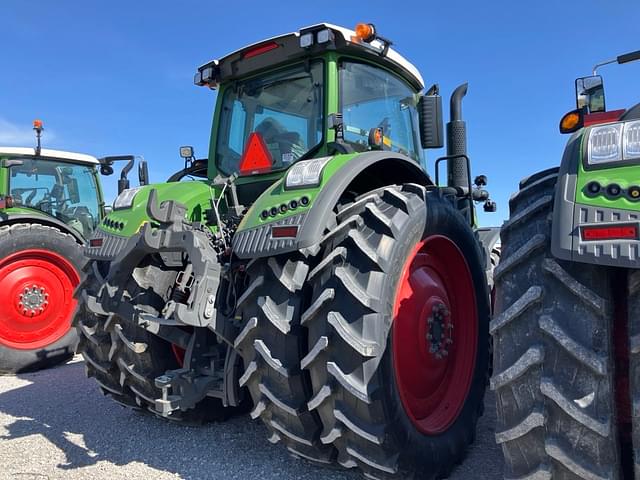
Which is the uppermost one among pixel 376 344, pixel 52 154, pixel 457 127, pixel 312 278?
pixel 52 154

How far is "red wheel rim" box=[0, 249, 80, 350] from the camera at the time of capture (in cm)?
562

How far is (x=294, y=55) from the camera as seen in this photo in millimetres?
3199

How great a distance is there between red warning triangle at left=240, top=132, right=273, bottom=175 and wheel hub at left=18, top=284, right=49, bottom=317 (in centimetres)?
382

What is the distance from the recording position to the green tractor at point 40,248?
18.4 ft

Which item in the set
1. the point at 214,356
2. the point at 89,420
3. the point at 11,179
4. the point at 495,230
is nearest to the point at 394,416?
the point at 214,356

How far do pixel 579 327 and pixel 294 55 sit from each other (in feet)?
8.00

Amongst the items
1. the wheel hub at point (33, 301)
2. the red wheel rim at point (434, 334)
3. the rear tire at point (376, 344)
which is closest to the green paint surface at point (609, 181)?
the rear tire at point (376, 344)

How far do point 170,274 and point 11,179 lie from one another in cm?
451

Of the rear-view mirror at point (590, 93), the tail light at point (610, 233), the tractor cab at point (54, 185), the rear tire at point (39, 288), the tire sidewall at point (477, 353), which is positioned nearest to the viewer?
the tail light at point (610, 233)

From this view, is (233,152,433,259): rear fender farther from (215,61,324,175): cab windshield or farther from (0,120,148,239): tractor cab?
(0,120,148,239): tractor cab

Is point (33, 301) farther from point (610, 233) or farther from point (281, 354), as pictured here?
point (610, 233)

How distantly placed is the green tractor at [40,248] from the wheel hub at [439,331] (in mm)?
4529

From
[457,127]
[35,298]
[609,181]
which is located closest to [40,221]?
[35,298]

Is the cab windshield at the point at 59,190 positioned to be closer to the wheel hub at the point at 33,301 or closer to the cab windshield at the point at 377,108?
the wheel hub at the point at 33,301
